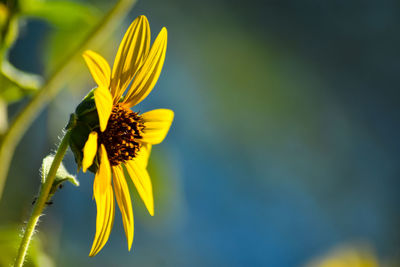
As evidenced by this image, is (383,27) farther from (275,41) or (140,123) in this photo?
(140,123)

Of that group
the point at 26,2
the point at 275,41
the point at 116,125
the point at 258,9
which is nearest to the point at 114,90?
the point at 116,125

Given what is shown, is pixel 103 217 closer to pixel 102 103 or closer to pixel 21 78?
pixel 102 103

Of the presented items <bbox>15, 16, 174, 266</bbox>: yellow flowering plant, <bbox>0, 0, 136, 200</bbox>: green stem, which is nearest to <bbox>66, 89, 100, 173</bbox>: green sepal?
<bbox>15, 16, 174, 266</bbox>: yellow flowering plant

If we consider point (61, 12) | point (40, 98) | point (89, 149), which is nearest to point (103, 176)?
point (89, 149)

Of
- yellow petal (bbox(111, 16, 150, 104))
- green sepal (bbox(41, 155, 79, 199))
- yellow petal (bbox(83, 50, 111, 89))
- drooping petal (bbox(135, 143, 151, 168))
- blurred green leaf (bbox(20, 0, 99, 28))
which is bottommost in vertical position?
green sepal (bbox(41, 155, 79, 199))

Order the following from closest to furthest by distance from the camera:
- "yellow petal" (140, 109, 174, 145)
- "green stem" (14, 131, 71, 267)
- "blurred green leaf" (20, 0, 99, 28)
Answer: "green stem" (14, 131, 71, 267), "yellow petal" (140, 109, 174, 145), "blurred green leaf" (20, 0, 99, 28)

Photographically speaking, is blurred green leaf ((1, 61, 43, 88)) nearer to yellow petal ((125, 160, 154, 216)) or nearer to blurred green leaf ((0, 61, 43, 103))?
blurred green leaf ((0, 61, 43, 103))
